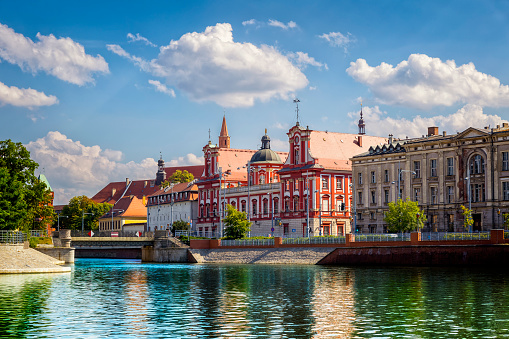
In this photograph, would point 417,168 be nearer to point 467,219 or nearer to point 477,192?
point 477,192

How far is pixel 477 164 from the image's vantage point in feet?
327

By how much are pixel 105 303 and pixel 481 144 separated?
66.9 metres

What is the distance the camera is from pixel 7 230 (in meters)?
87.9

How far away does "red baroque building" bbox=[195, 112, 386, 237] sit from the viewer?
13038cm

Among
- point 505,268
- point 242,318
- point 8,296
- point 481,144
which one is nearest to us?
point 242,318

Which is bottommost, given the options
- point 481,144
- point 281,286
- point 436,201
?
point 281,286

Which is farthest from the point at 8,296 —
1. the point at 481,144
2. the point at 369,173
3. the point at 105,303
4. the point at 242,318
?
the point at 369,173

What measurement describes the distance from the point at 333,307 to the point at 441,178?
6627 cm

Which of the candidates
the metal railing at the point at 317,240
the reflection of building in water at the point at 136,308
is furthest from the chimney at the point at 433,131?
the reflection of building in water at the point at 136,308

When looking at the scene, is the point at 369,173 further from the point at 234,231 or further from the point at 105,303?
the point at 105,303

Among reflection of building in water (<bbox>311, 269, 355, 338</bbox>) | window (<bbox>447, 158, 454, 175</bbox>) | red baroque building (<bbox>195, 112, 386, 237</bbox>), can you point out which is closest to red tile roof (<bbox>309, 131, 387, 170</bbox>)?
red baroque building (<bbox>195, 112, 386, 237</bbox>)

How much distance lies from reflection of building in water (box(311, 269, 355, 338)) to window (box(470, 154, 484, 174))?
133 ft

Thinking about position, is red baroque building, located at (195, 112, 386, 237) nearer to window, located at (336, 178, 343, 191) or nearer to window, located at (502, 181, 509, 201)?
window, located at (336, 178, 343, 191)

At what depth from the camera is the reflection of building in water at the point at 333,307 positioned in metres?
33.1
